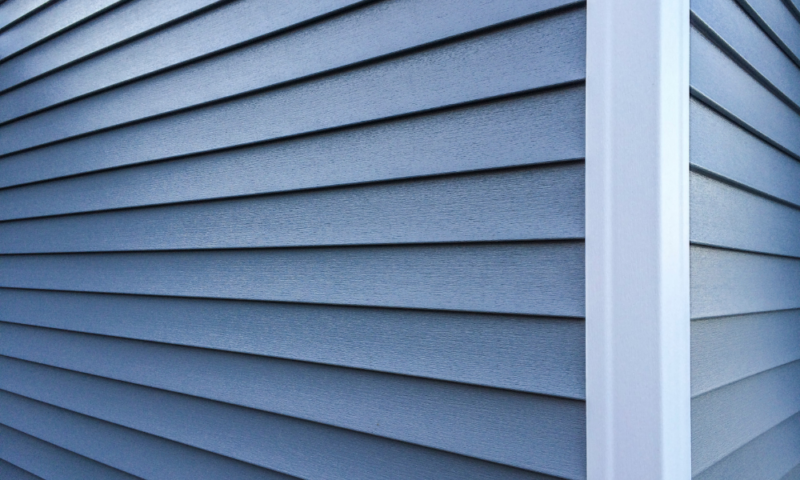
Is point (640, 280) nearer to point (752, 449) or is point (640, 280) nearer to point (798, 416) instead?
point (752, 449)

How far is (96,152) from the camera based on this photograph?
6.97ft

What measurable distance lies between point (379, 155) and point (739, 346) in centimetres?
87

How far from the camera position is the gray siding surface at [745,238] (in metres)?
1.10

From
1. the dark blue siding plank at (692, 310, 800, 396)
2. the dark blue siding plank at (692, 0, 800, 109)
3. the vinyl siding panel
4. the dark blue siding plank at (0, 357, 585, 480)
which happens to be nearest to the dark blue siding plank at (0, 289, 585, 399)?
the dark blue siding plank at (0, 357, 585, 480)

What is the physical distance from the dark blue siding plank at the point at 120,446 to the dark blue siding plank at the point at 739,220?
3.73ft

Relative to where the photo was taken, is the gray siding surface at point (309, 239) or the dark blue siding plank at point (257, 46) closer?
the gray siding surface at point (309, 239)

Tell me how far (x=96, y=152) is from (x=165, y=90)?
0.47 metres

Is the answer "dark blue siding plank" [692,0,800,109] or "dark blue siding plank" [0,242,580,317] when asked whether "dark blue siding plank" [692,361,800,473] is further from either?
"dark blue siding plank" [692,0,800,109]

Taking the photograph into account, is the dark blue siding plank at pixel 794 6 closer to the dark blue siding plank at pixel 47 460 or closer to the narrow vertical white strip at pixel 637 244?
the narrow vertical white strip at pixel 637 244

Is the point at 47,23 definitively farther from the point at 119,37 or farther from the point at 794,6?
the point at 794,6

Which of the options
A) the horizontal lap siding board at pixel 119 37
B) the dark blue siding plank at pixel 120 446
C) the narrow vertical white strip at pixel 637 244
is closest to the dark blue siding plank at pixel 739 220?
the narrow vertical white strip at pixel 637 244

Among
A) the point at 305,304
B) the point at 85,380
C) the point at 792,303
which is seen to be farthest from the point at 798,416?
the point at 85,380

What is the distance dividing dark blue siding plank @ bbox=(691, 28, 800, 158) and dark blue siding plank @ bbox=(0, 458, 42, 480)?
9.34 feet

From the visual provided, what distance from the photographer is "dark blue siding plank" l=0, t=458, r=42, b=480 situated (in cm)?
261
